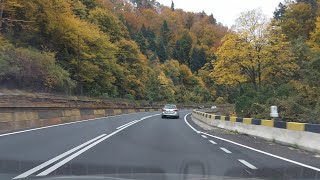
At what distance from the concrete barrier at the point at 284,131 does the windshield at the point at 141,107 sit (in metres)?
0.05

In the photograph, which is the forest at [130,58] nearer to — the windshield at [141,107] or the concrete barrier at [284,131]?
the windshield at [141,107]

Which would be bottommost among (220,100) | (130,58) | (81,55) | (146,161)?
(146,161)

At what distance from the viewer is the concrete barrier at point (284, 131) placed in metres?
13.4

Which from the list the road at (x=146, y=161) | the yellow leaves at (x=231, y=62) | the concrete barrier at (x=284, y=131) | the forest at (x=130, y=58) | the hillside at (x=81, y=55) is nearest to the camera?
the road at (x=146, y=161)

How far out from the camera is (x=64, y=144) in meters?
14.1

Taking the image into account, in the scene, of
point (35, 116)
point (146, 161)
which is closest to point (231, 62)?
point (35, 116)

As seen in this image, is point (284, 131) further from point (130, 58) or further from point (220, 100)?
point (220, 100)

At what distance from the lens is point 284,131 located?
1590 centimetres

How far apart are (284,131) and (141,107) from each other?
5720 centimetres

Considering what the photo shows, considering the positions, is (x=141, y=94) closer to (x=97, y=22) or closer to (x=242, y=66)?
(x=97, y=22)

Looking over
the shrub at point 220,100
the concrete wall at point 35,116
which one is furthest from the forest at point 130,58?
the shrub at point 220,100

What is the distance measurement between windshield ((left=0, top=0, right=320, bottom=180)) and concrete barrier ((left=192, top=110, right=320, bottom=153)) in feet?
0.16

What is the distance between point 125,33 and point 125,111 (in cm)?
3577

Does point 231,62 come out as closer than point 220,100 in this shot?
Yes
